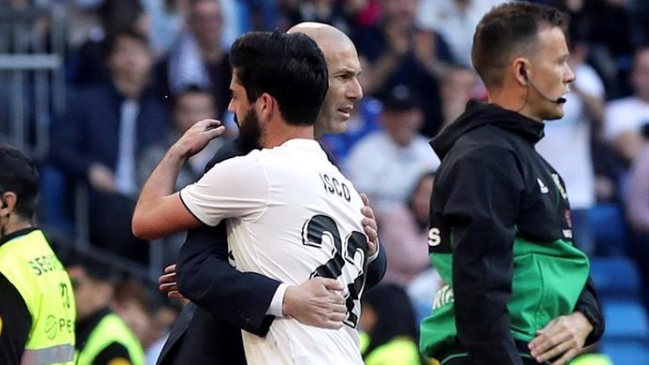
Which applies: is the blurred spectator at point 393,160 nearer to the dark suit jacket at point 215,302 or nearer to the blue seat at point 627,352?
the blue seat at point 627,352

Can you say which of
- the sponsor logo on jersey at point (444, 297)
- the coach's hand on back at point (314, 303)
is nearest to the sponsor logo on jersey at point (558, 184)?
the sponsor logo on jersey at point (444, 297)

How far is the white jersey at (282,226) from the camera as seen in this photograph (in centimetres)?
470

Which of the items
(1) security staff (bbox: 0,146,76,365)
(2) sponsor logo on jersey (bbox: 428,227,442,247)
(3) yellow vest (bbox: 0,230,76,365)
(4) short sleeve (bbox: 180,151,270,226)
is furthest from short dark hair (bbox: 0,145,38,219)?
(2) sponsor logo on jersey (bbox: 428,227,442,247)

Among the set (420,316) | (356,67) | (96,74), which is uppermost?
(356,67)

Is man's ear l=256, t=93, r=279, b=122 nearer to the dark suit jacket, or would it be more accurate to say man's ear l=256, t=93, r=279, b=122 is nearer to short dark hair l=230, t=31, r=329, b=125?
short dark hair l=230, t=31, r=329, b=125

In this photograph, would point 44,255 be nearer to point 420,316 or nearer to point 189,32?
point 420,316

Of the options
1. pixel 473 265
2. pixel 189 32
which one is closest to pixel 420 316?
pixel 189 32

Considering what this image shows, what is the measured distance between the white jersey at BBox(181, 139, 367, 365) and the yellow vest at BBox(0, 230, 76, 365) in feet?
4.48

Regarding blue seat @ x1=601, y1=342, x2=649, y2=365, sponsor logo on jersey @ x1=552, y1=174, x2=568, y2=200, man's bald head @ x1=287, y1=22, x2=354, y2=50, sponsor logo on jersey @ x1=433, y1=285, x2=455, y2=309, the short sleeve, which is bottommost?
blue seat @ x1=601, y1=342, x2=649, y2=365

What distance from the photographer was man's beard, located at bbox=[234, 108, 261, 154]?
4.85 meters

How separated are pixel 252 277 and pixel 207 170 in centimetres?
43

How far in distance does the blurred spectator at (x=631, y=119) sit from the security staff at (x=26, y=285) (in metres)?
7.41

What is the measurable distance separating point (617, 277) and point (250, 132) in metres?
8.05

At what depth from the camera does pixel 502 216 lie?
5.16m
